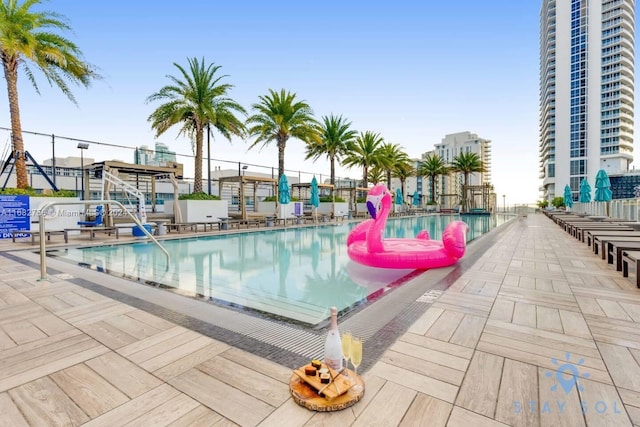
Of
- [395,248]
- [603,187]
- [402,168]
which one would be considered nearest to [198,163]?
[395,248]

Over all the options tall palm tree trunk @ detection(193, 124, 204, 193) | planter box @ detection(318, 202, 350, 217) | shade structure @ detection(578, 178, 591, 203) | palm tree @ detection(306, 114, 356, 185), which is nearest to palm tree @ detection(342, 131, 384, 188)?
palm tree @ detection(306, 114, 356, 185)

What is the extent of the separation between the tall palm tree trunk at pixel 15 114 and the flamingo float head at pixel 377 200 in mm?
13471

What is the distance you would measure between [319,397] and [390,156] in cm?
3184

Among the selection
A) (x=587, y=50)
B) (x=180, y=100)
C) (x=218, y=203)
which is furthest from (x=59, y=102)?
(x=587, y=50)

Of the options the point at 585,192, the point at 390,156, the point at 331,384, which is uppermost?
the point at 390,156

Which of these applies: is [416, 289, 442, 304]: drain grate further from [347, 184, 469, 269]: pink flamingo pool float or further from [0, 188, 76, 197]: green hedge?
[0, 188, 76, 197]: green hedge

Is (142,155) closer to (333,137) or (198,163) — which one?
(198,163)

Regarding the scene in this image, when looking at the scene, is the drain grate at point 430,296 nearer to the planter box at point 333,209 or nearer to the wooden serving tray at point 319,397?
the wooden serving tray at point 319,397

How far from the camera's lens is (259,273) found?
6297mm

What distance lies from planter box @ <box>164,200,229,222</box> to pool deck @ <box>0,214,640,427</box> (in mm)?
10679

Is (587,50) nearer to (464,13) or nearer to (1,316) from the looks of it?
(464,13)

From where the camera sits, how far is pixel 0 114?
12812 millimetres

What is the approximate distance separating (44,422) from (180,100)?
666 inches

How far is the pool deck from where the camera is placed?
5.66 feet
